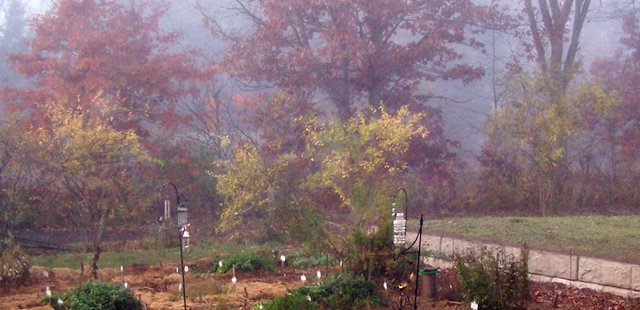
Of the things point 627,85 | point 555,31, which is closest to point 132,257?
point 555,31

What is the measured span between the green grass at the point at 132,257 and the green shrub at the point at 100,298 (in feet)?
13.4

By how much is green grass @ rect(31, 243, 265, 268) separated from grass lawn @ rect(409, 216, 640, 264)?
350cm

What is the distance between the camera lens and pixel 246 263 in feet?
30.9

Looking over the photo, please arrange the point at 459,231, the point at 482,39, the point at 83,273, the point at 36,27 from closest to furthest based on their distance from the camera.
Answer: the point at 83,273
the point at 459,231
the point at 36,27
the point at 482,39

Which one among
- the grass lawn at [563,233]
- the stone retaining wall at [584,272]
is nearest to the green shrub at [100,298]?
the stone retaining wall at [584,272]

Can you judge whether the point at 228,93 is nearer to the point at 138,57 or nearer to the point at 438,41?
the point at 138,57

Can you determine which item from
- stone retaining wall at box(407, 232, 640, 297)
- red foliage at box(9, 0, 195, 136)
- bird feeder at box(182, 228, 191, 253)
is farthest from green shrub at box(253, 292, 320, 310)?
red foliage at box(9, 0, 195, 136)

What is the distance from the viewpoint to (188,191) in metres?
17.2

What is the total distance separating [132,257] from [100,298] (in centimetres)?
574

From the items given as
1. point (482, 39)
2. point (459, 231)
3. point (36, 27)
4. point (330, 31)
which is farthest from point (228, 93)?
point (482, 39)

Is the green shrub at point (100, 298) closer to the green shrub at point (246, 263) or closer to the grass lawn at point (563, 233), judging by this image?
the green shrub at point (246, 263)

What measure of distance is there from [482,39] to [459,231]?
24.3 metres

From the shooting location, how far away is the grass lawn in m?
8.30

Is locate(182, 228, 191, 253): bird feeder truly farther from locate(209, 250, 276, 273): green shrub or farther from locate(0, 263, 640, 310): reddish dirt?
locate(209, 250, 276, 273): green shrub
